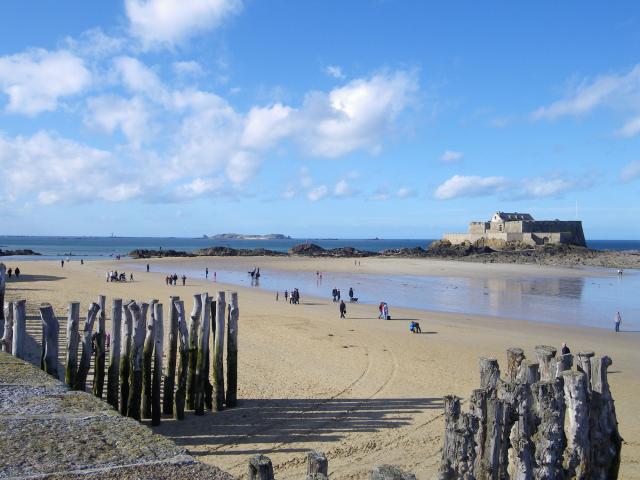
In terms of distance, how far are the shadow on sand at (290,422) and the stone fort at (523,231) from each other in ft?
274

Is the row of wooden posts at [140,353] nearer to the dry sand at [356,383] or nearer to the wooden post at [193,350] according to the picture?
the wooden post at [193,350]

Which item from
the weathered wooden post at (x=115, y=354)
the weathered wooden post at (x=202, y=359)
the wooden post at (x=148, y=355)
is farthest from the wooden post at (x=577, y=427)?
the weathered wooden post at (x=115, y=354)

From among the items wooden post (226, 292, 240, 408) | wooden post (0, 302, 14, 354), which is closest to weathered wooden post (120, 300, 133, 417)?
wooden post (226, 292, 240, 408)

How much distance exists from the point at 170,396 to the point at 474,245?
87.4 m

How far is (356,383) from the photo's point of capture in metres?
12.6

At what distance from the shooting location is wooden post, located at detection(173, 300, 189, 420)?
9867 mm

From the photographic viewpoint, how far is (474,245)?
9269cm

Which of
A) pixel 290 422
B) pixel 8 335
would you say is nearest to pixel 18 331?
pixel 8 335

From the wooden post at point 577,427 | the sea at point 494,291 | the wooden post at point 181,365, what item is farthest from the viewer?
the sea at point 494,291

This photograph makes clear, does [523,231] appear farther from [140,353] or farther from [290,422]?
[140,353]

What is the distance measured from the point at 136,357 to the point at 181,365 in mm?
980

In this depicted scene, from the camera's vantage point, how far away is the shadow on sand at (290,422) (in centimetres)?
898

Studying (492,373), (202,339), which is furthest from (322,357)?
(492,373)

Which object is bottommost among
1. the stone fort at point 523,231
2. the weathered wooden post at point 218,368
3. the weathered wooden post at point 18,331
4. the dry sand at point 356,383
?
the dry sand at point 356,383
